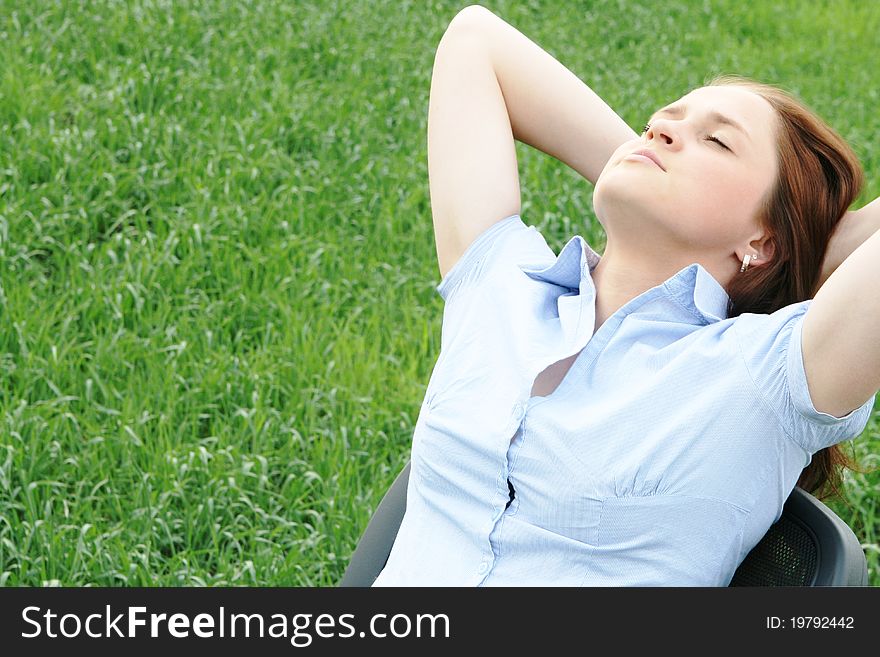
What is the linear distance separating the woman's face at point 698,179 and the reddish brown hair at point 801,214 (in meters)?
0.03

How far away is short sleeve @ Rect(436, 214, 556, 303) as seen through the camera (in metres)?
1.97

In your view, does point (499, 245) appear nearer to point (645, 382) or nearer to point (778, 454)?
point (645, 382)

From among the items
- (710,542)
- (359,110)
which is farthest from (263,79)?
(710,542)

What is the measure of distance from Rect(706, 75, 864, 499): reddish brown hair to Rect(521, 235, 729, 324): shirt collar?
73 mm

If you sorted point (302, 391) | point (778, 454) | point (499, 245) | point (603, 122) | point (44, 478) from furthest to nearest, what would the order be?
point (302, 391) → point (44, 478) → point (603, 122) → point (499, 245) → point (778, 454)

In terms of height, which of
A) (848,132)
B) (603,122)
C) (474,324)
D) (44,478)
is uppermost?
(603,122)

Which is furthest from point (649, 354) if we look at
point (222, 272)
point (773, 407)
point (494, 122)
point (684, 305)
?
point (222, 272)

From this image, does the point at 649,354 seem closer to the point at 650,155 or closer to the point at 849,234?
the point at 650,155

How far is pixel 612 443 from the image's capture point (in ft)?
5.28

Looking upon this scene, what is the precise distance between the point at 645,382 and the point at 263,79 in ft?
14.1

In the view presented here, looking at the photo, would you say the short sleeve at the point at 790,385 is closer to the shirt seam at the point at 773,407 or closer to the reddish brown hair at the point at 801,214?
the shirt seam at the point at 773,407

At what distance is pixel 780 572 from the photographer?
1658 mm

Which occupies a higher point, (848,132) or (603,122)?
(603,122)

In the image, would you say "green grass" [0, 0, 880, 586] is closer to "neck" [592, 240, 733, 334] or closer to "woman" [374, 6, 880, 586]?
"woman" [374, 6, 880, 586]
